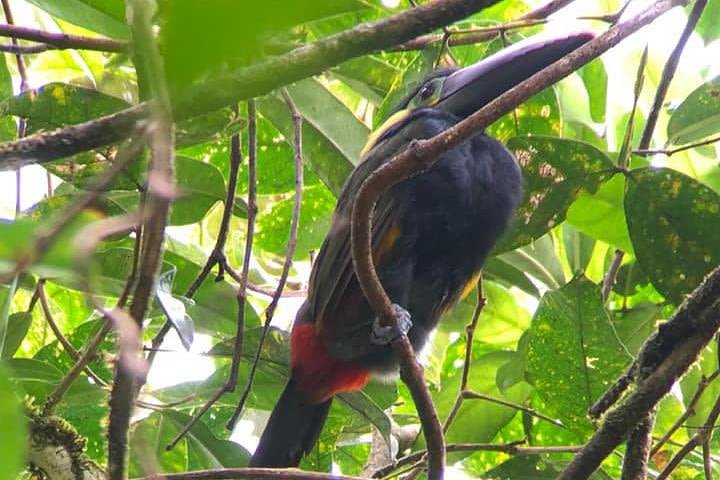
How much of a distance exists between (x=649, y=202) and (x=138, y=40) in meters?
1.55

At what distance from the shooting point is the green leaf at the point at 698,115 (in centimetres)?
215

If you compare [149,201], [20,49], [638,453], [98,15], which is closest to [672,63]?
[638,453]

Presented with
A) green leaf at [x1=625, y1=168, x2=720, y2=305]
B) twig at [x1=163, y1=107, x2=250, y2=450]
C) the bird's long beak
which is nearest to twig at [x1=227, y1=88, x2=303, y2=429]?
twig at [x1=163, y1=107, x2=250, y2=450]

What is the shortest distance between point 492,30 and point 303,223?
0.82 metres

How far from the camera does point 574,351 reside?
6.20ft

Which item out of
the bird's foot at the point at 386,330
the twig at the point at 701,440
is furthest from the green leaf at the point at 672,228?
the bird's foot at the point at 386,330

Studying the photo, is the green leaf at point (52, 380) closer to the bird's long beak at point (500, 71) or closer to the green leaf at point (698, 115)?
the bird's long beak at point (500, 71)

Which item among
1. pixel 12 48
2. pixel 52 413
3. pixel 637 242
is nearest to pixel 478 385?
pixel 637 242

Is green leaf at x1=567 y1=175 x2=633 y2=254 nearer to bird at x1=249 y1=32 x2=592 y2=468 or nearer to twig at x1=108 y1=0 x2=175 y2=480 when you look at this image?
bird at x1=249 y1=32 x2=592 y2=468

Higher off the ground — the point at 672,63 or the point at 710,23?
the point at 710,23

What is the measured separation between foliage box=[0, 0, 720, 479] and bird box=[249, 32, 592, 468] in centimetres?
7

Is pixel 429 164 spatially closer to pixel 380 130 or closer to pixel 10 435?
pixel 10 435

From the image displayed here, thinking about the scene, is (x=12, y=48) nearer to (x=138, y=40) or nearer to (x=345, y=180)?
(x=345, y=180)

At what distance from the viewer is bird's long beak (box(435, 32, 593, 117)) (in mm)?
2100
